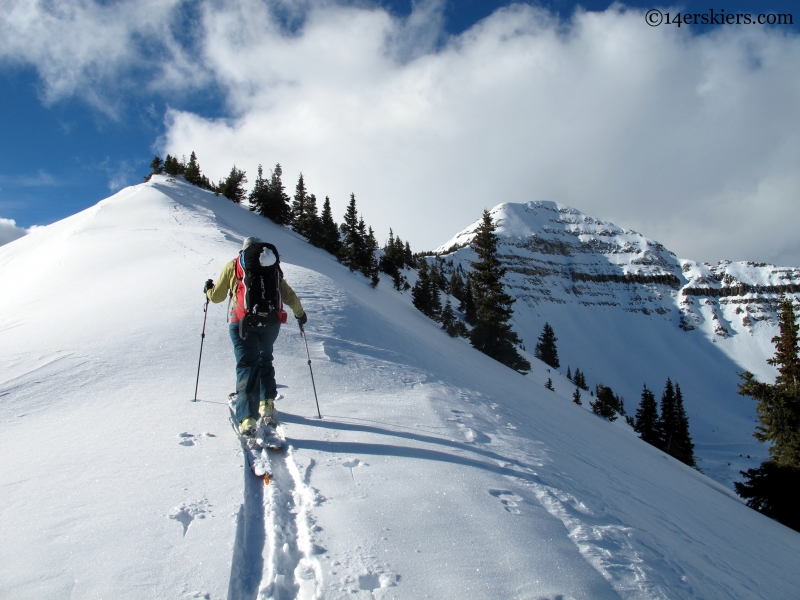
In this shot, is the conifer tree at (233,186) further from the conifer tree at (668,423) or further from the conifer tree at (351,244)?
the conifer tree at (668,423)

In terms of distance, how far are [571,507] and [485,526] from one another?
1385 mm

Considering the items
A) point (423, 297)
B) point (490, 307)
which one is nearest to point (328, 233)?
point (423, 297)

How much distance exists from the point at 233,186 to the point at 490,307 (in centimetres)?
4100

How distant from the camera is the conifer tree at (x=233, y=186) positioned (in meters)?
55.0

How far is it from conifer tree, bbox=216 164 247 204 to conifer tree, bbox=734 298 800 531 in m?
55.5

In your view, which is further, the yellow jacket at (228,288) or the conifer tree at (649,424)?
the conifer tree at (649,424)

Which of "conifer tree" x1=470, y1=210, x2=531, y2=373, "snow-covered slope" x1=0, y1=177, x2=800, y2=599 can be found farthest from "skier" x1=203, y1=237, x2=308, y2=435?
"conifer tree" x1=470, y1=210, x2=531, y2=373

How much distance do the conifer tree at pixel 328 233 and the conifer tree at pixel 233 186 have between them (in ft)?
43.2

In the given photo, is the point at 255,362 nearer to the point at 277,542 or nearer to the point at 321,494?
the point at 321,494

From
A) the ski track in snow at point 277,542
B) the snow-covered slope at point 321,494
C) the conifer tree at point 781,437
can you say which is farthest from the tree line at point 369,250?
the ski track in snow at point 277,542

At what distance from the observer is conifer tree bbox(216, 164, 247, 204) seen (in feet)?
180

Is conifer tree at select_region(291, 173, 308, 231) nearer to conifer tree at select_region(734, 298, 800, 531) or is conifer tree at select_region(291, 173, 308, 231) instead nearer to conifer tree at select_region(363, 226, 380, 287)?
conifer tree at select_region(363, 226, 380, 287)

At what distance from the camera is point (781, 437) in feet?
58.7

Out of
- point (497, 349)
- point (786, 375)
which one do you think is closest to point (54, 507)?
point (786, 375)
